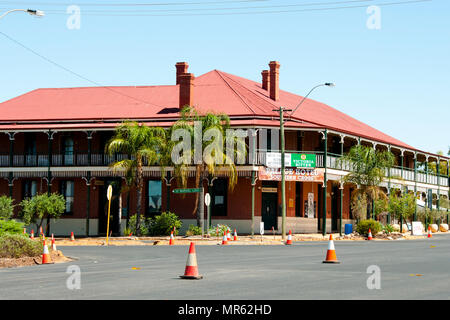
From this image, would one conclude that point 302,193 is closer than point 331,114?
Yes

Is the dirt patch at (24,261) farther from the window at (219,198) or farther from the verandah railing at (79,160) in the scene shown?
the verandah railing at (79,160)

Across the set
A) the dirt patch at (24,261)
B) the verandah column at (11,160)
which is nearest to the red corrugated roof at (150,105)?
the verandah column at (11,160)

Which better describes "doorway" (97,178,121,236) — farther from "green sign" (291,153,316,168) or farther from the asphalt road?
the asphalt road

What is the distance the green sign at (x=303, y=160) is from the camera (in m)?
40.2

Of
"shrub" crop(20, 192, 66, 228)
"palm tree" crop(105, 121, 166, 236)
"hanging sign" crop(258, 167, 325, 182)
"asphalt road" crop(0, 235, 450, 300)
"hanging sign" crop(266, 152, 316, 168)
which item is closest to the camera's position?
"asphalt road" crop(0, 235, 450, 300)

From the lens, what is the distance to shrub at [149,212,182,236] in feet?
128

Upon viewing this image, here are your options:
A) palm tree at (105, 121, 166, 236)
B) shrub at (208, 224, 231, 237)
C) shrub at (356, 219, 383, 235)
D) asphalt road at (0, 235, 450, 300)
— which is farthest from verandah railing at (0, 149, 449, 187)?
asphalt road at (0, 235, 450, 300)

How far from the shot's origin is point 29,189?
4488 cm

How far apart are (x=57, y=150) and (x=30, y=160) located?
172cm

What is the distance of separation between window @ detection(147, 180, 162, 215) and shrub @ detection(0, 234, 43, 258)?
20.8 metres

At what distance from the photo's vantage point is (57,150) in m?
44.9
